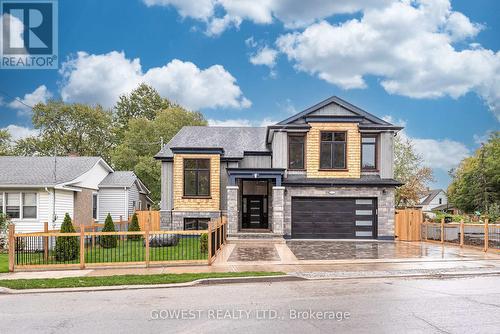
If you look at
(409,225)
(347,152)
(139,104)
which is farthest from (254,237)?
(139,104)

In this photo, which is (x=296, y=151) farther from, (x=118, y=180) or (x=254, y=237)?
(x=118, y=180)

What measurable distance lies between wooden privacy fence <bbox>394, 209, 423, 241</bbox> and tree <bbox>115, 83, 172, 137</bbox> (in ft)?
136

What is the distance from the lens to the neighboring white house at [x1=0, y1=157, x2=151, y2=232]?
72.8ft

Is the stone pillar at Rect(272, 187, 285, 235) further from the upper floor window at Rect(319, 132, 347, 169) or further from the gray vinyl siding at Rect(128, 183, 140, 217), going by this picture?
the gray vinyl siding at Rect(128, 183, 140, 217)

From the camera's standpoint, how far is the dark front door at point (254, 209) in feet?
89.4

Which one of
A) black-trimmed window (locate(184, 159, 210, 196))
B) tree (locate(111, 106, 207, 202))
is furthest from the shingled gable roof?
tree (locate(111, 106, 207, 202))

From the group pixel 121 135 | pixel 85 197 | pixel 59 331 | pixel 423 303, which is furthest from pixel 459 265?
pixel 121 135

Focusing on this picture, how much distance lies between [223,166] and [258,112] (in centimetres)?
1813

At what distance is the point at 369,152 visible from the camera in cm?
2517

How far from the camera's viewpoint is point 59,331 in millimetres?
7348

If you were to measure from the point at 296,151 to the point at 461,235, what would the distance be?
9.35 meters

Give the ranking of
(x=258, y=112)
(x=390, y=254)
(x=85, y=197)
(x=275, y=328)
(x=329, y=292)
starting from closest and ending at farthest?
1. (x=275, y=328)
2. (x=329, y=292)
3. (x=390, y=254)
4. (x=85, y=197)
5. (x=258, y=112)

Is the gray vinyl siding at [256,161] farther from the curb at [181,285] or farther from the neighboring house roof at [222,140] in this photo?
the curb at [181,285]

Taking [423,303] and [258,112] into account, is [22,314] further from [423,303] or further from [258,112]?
[258,112]
